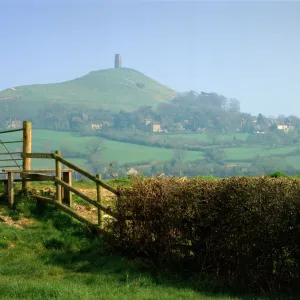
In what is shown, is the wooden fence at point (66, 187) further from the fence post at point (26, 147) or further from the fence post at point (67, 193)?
the fence post at point (26, 147)

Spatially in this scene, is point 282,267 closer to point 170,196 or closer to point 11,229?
point 170,196

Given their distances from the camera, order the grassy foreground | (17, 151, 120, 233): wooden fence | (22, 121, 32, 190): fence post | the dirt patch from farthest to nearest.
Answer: (22, 121, 32, 190): fence post → the dirt patch → (17, 151, 120, 233): wooden fence → the grassy foreground

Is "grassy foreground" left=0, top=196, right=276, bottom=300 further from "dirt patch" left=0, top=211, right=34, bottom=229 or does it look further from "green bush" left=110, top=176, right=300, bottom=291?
"green bush" left=110, top=176, right=300, bottom=291

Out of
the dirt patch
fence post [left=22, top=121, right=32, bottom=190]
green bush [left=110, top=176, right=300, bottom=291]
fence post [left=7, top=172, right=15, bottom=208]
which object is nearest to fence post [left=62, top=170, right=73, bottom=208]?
fence post [left=22, top=121, right=32, bottom=190]

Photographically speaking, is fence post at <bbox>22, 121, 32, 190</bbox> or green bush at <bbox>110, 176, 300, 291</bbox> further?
fence post at <bbox>22, 121, 32, 190</bbox>

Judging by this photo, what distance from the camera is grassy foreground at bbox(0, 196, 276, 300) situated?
11859 millimetres

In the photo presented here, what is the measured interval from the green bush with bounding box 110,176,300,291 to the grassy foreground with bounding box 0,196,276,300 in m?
0.83

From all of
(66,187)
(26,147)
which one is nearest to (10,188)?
(26,147)

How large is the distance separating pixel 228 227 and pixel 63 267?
4.49m

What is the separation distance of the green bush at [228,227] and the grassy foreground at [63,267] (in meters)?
0.83

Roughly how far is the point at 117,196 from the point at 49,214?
4272 mm

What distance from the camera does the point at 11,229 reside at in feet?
58.8

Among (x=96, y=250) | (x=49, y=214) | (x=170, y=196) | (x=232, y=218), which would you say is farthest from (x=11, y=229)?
(x=232, y=218)

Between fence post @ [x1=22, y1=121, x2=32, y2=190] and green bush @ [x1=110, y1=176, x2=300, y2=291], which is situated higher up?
fence post @ [x1=22, y1=121, x2=32, y2=190]
